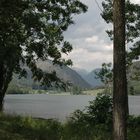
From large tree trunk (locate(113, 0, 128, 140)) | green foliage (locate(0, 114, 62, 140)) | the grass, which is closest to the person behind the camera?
large tree trunk (locate(113, 0, 128, 140))

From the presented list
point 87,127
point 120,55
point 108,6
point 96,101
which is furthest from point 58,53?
point 120,55

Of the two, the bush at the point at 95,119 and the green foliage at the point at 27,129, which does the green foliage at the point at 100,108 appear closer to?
the bush at the point at 95,119

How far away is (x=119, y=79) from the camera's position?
11469 mm

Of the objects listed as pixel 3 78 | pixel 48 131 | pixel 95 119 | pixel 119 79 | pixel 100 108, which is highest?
pixel 3 78

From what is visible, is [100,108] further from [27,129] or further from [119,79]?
[119,79]

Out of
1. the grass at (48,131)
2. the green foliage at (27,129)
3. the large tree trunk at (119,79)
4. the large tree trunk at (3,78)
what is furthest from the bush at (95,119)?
the large tree trunk at (3,78)

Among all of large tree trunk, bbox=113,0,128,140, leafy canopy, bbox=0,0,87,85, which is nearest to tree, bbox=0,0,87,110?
leafy canopy, bbox=0,0,87,85

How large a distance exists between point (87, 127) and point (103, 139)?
2501mm

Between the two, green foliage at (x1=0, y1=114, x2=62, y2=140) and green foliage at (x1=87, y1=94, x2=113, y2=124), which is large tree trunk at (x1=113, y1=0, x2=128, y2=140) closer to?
green foliage at (x1=0, y1=114, x2=62, y2=140)

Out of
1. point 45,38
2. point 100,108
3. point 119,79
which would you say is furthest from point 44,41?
point 119,79

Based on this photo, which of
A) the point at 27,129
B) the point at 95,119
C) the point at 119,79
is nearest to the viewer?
the point at 119,79

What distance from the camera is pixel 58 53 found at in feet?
103

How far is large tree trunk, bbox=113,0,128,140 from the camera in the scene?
11.3m

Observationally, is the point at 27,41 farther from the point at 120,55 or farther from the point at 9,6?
the point at 120,55
